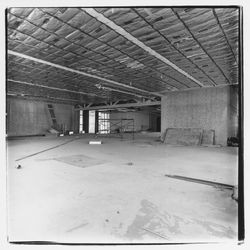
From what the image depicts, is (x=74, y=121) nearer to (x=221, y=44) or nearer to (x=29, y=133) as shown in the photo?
(x=29, y=133)

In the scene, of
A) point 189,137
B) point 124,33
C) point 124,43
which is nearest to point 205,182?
point 124,33

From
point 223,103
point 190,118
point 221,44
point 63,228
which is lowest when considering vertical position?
point 63,228

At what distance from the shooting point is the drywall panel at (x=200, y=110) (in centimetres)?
1004

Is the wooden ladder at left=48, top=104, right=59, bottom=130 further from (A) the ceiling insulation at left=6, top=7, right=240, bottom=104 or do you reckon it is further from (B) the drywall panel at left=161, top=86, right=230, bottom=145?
(B) the drywall panel at left=161, top=86, right=230, bottom=145

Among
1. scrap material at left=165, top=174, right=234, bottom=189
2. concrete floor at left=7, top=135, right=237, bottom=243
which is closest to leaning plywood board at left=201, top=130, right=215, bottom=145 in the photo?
concrete floor at left=7, top=135, right=237, bottom=243

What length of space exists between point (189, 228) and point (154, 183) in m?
1.52

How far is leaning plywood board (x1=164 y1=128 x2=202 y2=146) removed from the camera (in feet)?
34.2

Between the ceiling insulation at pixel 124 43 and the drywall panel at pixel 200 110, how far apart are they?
2.11 meters

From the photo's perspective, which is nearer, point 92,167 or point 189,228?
point 189,228

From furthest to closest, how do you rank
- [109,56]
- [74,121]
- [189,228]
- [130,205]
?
[74,121] → [109,56] → [130,205] → [189,228]

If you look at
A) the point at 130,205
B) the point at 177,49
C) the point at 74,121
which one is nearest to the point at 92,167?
the point at 130,205

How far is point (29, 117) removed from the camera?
16.5m

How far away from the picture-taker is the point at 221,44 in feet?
15.9

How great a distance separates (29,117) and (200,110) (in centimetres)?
1515
